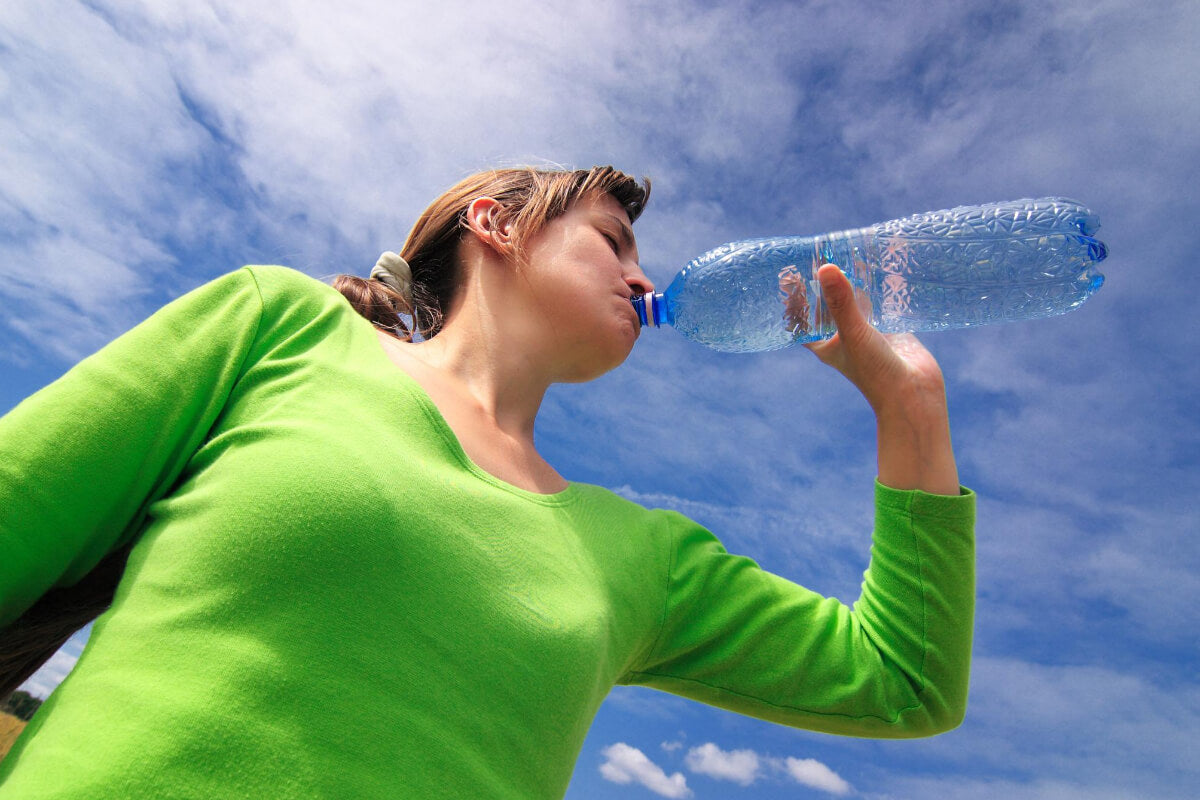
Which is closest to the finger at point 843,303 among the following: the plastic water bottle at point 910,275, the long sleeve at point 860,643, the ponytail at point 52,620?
the long sleeve at point 860,643

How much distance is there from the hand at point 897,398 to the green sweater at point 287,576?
963 millimetres

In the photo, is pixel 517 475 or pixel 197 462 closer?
pixel 197 462

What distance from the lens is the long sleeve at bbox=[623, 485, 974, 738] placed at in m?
2.21

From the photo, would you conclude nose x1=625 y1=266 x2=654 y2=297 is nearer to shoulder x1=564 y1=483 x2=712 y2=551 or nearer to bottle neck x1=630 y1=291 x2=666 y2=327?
bottle neck x1=630 y1=291 x2=666 y2=327

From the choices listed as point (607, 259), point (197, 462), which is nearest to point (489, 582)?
point (197, 462)

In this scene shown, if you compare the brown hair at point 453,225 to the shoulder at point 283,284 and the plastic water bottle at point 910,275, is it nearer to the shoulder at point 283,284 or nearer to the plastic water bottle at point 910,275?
the shoulder at point 283,284

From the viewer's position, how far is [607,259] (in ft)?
7.66

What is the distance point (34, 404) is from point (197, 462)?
0.27 m

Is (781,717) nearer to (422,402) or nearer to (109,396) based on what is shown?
(422,402)

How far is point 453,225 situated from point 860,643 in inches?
71.4

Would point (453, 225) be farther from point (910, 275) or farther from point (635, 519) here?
point (910, 275)

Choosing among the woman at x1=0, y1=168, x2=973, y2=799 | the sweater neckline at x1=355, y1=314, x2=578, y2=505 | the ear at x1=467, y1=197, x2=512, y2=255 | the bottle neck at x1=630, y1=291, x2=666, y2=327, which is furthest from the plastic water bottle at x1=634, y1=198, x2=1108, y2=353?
the sweater neckline at x1=355, y1=314, x2=578, y2=505

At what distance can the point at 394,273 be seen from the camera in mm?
2463

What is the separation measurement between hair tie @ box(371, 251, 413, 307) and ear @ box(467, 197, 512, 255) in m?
0.25
